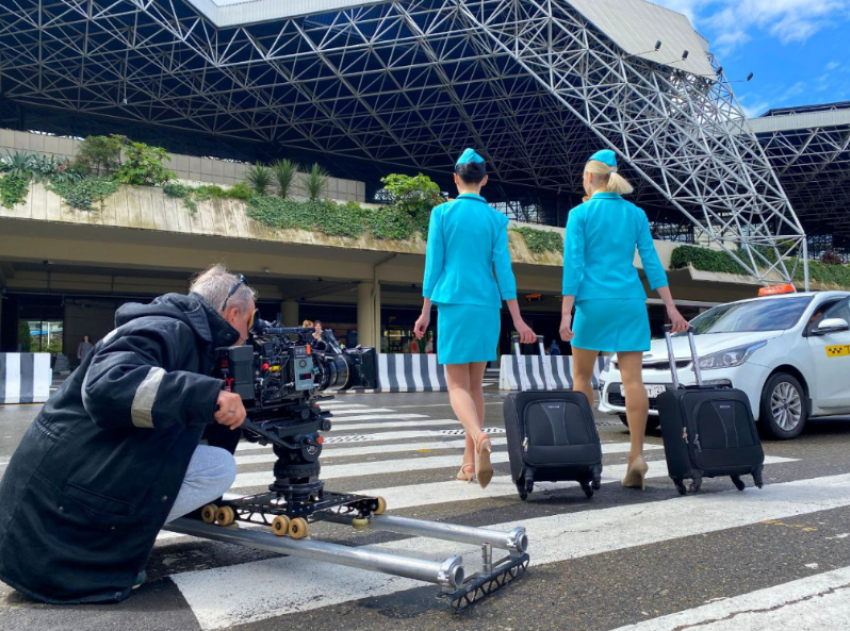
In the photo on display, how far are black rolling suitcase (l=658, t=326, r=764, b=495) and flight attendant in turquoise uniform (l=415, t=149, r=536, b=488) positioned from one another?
3.38 ft

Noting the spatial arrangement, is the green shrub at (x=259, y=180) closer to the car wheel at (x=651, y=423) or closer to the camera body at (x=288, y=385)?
the car wheel at (x=651, y=423)

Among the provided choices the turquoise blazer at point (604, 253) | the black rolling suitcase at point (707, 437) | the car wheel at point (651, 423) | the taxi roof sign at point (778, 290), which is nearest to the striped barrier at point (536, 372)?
the taxi roof sign at point (778, 290)

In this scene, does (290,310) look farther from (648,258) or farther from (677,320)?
(677,320)

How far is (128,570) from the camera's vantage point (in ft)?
8.45

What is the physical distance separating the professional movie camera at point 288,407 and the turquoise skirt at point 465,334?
1477 millimetres

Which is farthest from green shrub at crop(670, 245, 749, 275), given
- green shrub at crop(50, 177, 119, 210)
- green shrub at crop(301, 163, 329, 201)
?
green shrub at crop(50, 177, 119, 210)

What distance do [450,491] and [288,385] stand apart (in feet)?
6.62

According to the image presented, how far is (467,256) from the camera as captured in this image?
4656 millimetres

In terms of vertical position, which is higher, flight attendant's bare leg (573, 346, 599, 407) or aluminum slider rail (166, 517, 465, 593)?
flight attendant's bare leg (573, 346, 599, 407)

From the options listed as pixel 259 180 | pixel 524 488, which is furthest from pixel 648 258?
pixel 259 180

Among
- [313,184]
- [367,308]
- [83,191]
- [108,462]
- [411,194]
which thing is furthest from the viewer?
[367,308]

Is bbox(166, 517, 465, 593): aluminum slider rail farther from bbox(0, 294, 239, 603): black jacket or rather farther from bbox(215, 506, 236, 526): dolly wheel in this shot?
bbox(0, 294, 239, 603): black jacket

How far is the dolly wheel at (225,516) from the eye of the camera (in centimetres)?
296

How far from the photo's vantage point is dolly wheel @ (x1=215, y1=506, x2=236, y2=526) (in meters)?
2.96
